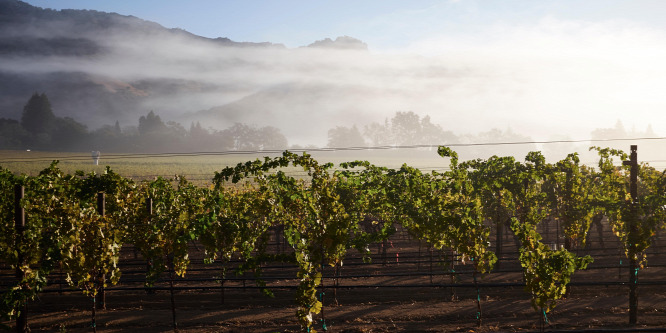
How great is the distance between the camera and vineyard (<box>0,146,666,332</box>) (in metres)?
14.8

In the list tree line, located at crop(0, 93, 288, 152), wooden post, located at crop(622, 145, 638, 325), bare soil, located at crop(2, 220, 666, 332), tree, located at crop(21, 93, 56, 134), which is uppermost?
tree, located at crop(21, 93, 56, 134)

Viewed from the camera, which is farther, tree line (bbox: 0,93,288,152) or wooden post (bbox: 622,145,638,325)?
tree line (bbox: 0,93,288,152)

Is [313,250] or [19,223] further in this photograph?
[19,223]

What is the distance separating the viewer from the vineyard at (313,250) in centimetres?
1480

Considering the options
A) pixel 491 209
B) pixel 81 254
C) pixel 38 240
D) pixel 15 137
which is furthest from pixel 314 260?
pixel 15 137

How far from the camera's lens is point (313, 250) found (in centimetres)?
1491

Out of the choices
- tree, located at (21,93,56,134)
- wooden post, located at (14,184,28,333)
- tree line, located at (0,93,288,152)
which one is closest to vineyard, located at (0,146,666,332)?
wooden post, located at (14,184,28,333)

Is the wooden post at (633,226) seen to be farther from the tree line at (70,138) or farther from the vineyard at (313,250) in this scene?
the tree line at (70,138)

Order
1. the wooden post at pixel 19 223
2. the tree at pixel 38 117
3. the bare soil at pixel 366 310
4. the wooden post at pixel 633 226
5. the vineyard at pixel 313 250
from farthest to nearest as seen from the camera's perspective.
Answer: the tree at pixel 38 117 → the bare soil at pixel 366 310 → the wooden post at pixel 633 226 → the wooden post at pixel 19 223 → the vineyard at pixel 313 250

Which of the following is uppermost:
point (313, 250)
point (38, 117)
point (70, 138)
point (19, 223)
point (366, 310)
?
point (38, 117)

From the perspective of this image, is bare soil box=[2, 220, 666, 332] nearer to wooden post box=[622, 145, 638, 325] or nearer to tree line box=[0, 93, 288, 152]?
wooden post box=[622, 145, 638, 325]

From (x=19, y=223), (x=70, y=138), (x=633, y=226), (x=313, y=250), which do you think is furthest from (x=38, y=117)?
(x=633, y=226)

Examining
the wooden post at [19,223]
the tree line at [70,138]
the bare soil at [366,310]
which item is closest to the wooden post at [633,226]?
the bare soil at [366,310]

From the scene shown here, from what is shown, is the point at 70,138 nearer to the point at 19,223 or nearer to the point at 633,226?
the point at 19,223
